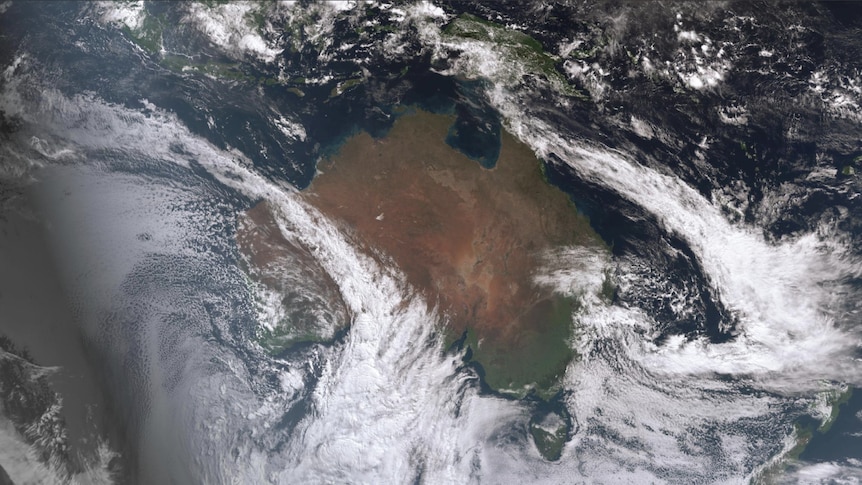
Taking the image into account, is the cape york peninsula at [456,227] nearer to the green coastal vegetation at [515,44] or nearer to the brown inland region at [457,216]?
the brown inland region at [457,216]

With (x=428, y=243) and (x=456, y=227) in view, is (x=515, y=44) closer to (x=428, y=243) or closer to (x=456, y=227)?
(x=456, y=227)

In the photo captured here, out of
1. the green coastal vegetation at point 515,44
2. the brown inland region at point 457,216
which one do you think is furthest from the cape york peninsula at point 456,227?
the green coastal vegetation at point 515,44

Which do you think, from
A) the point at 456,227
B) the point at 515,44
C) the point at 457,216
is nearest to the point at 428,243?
the point at 456,227

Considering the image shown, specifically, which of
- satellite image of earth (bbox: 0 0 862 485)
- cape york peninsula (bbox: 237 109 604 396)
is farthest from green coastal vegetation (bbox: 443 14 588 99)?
cape york peninsula (bbox: 237 109 604 396)

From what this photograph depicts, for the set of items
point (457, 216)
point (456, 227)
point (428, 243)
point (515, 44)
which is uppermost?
point (515, 44)

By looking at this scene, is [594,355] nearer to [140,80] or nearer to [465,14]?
[465,14]

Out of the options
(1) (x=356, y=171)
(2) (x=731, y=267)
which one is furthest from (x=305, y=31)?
(2) (x=731, y=267)
